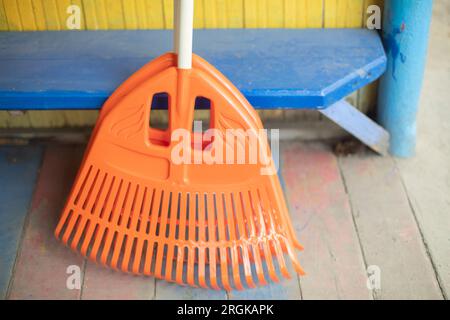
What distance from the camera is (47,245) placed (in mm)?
1668

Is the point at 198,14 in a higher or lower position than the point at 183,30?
lower

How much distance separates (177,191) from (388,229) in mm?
532

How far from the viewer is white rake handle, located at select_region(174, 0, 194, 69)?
1354 millimetres

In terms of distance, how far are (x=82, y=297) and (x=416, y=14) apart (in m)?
1.00

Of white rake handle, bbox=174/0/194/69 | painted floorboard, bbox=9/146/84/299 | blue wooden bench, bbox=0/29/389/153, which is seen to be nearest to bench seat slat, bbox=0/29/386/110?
blue wooden bench, bbox=0/29/389/153

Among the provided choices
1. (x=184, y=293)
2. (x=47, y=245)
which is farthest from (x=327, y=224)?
(x=47, y=245)

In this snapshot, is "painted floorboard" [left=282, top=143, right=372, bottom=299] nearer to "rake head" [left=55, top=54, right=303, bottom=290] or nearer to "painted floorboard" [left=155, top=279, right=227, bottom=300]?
"rake head" [left=55, top=54, right=303, bottom=290]

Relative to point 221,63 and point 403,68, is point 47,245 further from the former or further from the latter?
point 403,68

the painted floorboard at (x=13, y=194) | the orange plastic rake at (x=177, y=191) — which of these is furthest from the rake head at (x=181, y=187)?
the painted floorboard at (x=13, y=194)

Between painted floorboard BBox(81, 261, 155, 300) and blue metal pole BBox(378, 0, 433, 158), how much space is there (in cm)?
76
